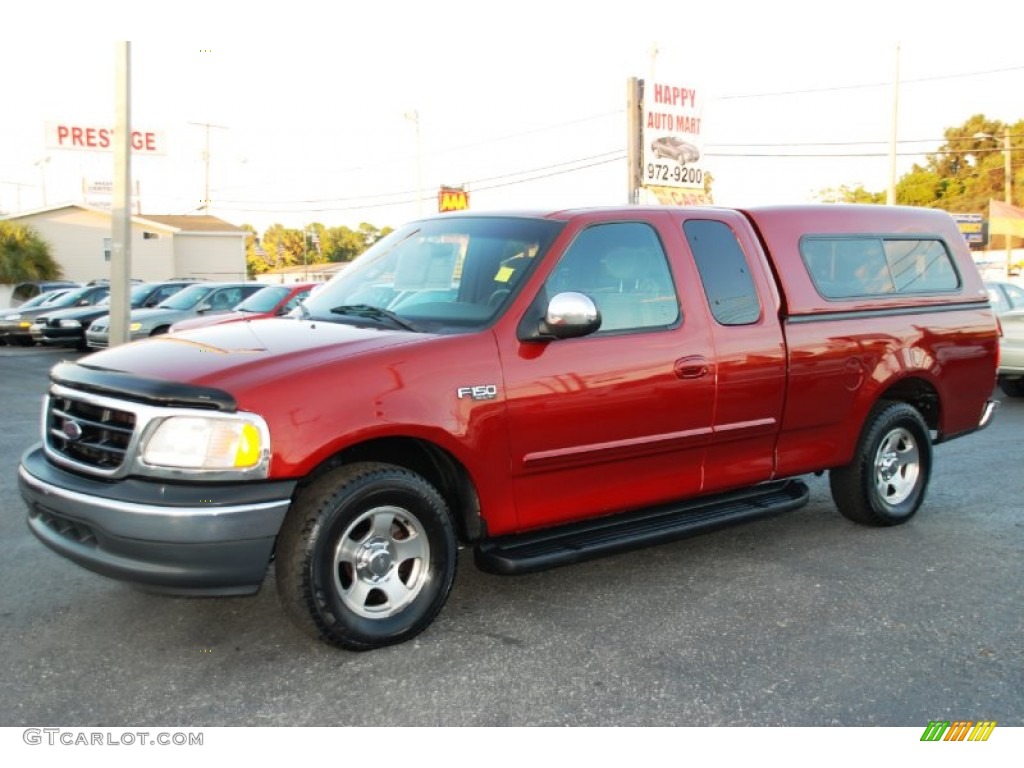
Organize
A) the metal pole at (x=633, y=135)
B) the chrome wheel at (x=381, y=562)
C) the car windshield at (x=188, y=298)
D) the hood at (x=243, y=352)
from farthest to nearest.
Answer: the metal pole at (x=633, y=135), the car windshield at (x=188, y=298), the chrome wheel at (x=381, y=562), the hood at (x=243, y=352)

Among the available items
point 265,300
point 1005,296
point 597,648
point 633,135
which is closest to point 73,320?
point 265,300

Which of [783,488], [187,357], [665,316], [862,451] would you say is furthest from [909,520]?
[187,357]

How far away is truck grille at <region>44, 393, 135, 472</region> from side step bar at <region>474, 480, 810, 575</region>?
1.63 m

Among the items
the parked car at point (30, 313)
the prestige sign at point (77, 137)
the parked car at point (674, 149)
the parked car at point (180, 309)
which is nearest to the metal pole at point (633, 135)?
the parked car at point (674, 149)

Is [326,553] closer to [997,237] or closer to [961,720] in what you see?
[961,720]

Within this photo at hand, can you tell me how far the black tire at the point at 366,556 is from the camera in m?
3.77

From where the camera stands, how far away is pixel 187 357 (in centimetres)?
401

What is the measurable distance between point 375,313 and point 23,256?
38.8 meters

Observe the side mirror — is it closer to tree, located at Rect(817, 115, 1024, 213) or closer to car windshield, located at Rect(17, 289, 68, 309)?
car windshield, located at Rect(17, 289, 68, 309)

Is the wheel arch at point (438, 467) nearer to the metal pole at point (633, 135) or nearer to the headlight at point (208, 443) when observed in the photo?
the headlight at point (208, 443)

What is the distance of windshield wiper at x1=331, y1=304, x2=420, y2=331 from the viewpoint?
14.6 feet

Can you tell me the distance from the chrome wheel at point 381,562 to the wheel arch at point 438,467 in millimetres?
272

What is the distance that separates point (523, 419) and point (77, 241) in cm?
4353

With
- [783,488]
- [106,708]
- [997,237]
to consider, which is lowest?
[106,708]
